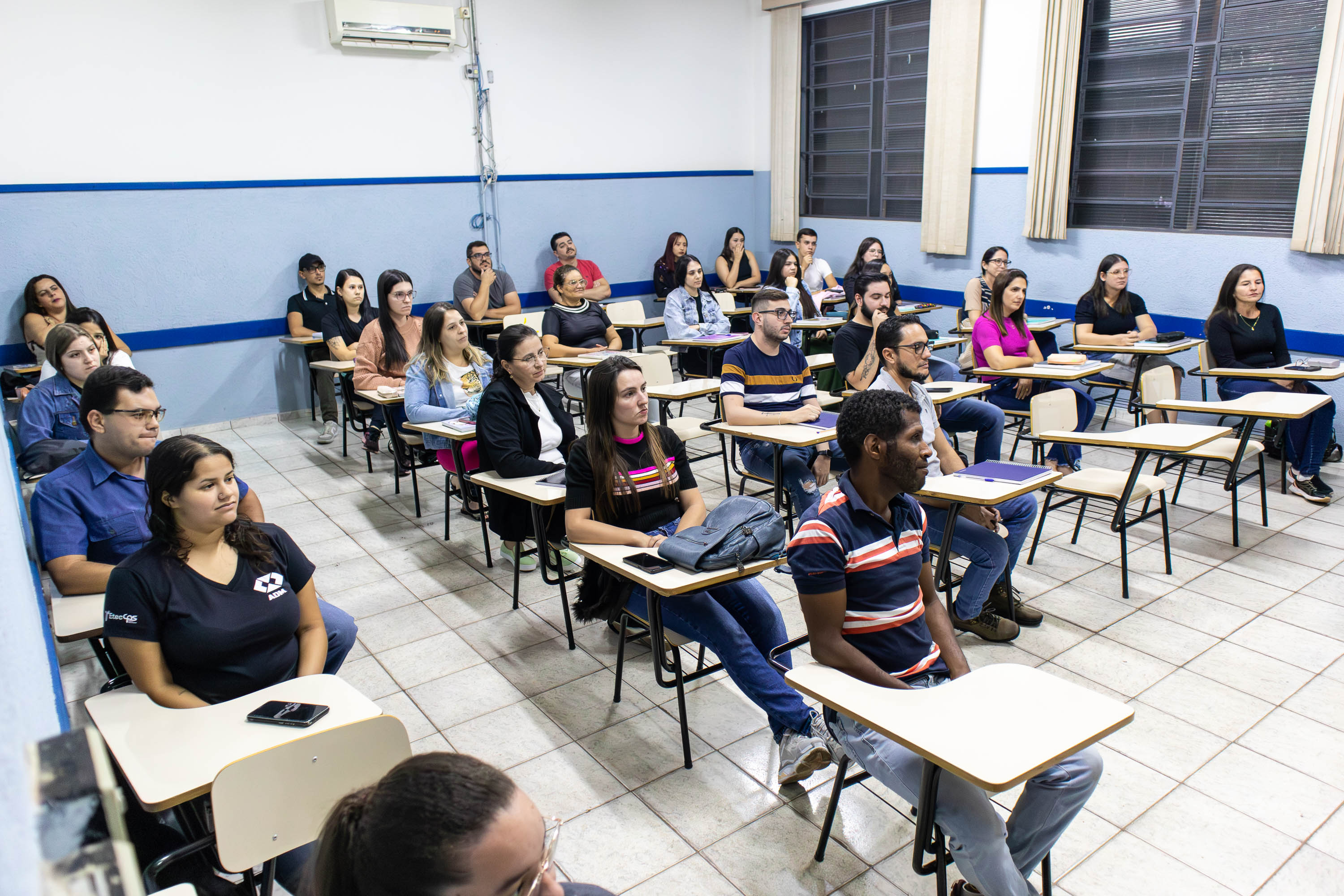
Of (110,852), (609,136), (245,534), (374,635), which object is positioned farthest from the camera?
(609,136)

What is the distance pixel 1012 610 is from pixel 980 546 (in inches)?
15.3

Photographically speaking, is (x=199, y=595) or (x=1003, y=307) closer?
(x=199, y=595)

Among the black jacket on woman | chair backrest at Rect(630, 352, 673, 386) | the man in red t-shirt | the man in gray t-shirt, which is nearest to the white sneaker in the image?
the black jacket on woman

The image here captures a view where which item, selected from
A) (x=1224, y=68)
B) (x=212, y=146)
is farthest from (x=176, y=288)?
(x=1224, y=68)

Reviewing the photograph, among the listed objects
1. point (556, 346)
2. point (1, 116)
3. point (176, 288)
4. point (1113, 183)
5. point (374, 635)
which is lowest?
point (374, 635)

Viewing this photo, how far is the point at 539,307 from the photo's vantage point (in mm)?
8133

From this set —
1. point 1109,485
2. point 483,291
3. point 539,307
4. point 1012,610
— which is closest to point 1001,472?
point 1012,610

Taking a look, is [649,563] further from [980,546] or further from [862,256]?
[862,256]

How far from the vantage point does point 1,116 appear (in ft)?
18.3

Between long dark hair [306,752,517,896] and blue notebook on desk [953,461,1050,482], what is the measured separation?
2.66 metres

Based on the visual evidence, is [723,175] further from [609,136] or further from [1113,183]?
[1113,183]

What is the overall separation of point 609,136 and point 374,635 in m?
5.94

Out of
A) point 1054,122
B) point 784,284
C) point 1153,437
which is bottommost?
point 1153,437

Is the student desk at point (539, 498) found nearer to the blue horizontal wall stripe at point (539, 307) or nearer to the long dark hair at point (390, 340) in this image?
the long dark hair at point (390, 340)
